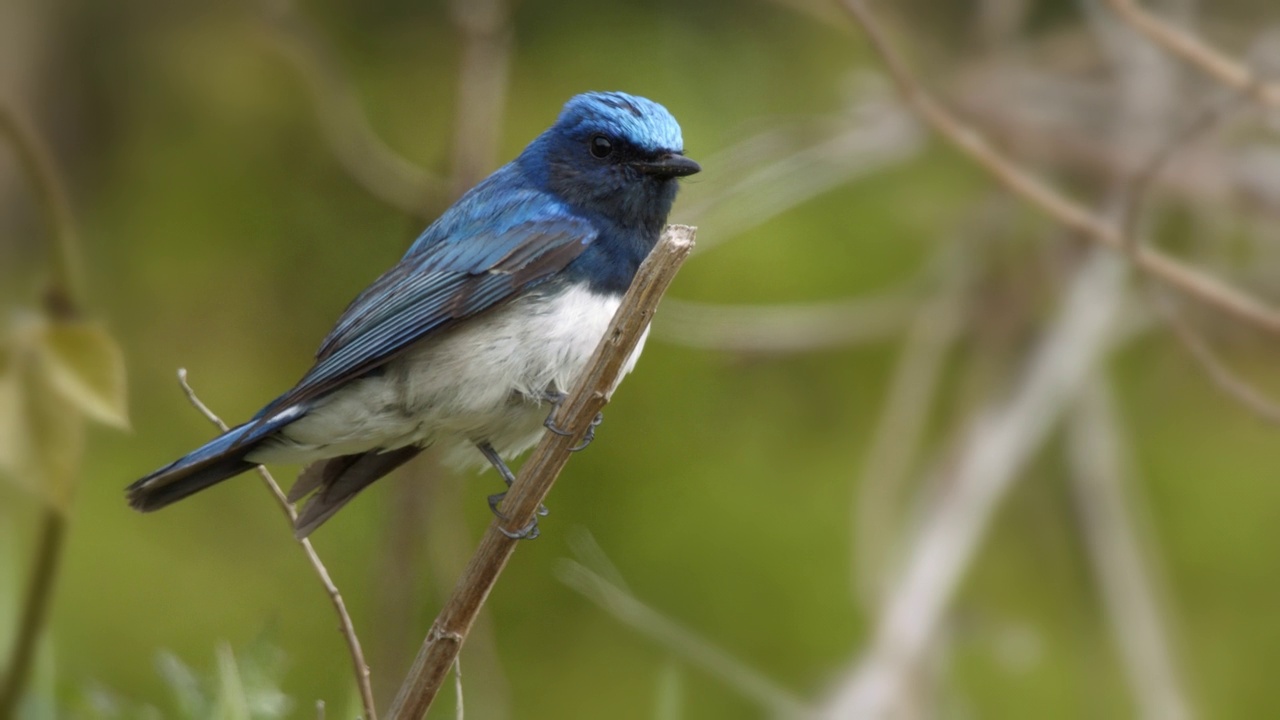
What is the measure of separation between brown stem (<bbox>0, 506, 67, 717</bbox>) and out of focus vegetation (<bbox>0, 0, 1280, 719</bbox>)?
6.29ft

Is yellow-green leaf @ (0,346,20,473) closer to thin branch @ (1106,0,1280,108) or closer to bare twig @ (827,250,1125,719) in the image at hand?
thin branch @ (1106,0,1280,108)

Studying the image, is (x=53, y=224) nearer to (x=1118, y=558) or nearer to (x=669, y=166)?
(x=669, y=166)

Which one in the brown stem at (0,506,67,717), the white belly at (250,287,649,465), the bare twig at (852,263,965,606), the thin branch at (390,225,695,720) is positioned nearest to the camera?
the brown stem at (0,506,67,717)

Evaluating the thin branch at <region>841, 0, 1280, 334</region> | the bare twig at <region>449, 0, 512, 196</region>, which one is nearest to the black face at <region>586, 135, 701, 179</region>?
the bare twig at <region>449, 0, 512, 196</region>

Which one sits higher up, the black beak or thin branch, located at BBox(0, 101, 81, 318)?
thin branch, located at BBox(0, 101, 81, 318)

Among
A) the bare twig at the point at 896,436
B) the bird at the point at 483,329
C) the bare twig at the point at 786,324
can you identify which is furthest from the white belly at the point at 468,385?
the bare twig at the point at 896,436

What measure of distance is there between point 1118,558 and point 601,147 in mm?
2283

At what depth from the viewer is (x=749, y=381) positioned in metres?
4.87

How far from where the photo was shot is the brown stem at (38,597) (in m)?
2.01

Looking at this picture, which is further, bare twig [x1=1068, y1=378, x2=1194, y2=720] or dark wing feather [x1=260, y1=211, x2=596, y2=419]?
bare twig [x1=1068, y1=378, x2=1194, y2=720]

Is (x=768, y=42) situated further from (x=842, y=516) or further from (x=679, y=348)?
(x=842, y=516)

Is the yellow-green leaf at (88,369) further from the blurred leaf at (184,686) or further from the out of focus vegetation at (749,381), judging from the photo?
the out of focus vegetation at (749,381)

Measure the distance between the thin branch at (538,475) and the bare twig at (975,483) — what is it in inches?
76.4

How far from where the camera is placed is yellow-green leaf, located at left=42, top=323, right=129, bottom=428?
6.75 feet
